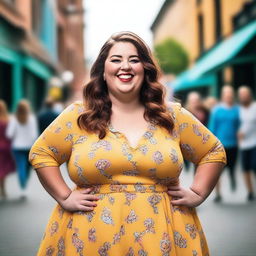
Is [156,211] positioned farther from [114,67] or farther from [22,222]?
[22,222]

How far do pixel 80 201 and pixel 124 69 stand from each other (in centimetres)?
68

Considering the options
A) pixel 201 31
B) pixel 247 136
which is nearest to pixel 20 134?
pixel 247 136

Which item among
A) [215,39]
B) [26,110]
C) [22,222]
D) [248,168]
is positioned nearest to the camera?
[22,222]

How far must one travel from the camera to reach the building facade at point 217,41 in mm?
20031

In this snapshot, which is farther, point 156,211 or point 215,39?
point 215,39

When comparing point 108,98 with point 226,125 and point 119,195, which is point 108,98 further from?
point 226,125

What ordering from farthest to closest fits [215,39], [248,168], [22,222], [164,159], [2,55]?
1. [215,39]
2. [2,55]
3. [248,168]
4. [22,222]
5. [164,159]

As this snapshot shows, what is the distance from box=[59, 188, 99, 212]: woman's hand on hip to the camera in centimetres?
326

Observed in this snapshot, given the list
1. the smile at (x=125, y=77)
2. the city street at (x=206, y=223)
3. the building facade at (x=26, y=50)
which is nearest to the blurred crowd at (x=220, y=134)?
the city street at (x=206, y=223)

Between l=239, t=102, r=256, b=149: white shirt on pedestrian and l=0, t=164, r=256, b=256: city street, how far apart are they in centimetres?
84

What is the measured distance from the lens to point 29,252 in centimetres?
633

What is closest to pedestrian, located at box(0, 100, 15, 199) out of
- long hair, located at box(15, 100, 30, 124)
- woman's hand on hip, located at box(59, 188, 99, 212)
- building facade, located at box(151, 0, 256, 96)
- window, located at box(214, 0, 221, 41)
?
long hair, located at box(15, 100, 30, 124)

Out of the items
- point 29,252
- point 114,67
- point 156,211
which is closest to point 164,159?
point 156,211

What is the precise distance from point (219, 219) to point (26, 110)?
4.45 metres
